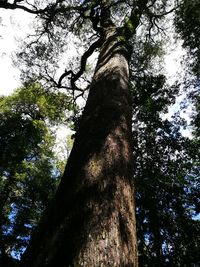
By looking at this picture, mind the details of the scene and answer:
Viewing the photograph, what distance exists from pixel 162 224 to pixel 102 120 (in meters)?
6.81

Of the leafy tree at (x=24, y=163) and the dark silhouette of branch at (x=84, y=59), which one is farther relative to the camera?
the leafy tree at (x=24, y=163)

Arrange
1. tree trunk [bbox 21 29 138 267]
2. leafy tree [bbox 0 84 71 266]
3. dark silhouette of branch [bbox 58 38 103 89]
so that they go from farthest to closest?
leafy tree [bbox 0 84 71 266] → dark silhouette of branch [bbox 58 38 103 89] → tree trunk [bbox 21 29 138 267]

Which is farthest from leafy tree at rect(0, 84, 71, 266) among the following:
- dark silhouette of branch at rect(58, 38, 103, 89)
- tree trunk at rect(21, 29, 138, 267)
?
tree trunk at rect(21, 29, 138, 267)

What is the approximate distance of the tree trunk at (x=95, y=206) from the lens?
1.61 meters

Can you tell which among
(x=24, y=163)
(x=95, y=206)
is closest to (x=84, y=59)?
(x=95, y=206)

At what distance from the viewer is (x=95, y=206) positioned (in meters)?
1.87

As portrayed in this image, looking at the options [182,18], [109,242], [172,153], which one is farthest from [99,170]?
[182,18]

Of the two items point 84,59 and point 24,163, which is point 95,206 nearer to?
point 84,59

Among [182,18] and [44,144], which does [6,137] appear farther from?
[182,18]

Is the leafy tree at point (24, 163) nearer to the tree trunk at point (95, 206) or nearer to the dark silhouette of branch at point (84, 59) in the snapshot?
the dark silhouette of branch at point (84, 59)

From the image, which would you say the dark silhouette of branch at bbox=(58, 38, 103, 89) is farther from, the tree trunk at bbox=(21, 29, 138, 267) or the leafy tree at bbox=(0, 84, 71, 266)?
→ the tree trunk at bbox=(21, 29, 138, 267)

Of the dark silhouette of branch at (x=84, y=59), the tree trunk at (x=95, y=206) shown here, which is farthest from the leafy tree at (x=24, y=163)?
the tree trunk at (x=95, y=206)

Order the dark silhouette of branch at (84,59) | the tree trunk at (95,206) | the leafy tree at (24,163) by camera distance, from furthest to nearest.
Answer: the leafy tree at (24,163), the dark silhouette of branch at (84,59), the tree trunk at (95,206)

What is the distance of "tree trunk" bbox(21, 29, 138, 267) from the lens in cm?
161
